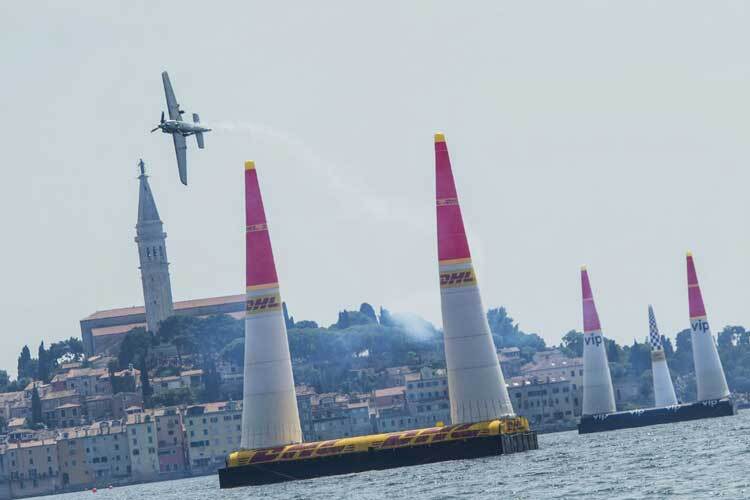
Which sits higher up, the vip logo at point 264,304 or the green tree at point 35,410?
the green tree at point 35,410

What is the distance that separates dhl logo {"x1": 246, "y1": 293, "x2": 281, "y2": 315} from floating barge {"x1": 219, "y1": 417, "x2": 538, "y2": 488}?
4.93m

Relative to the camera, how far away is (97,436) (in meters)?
176

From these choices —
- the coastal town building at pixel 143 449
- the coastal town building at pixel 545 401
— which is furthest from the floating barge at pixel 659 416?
the coastal town building at pixel 143 449

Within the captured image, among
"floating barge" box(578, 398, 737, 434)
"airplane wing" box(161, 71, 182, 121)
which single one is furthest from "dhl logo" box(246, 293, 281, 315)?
"floating barge" box(578, 398, 737, 434)

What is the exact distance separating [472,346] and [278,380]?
24.6 ft

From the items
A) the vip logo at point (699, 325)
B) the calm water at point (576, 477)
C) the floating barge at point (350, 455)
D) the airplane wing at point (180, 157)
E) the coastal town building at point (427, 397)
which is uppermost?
the airplane wing at point (180, 157)

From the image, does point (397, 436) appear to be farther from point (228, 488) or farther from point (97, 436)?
point (97, 436)

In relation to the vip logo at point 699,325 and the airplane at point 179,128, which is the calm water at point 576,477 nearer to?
the airplane at point 179,128

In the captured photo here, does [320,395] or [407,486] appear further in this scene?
[320,395]

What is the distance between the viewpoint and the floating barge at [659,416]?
336ft

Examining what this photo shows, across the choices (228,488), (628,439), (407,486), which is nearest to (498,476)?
(407,486)

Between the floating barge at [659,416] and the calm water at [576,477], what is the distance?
2304 cm

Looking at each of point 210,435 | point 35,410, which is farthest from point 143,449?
point 35,410

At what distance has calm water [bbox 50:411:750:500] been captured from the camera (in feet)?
165
